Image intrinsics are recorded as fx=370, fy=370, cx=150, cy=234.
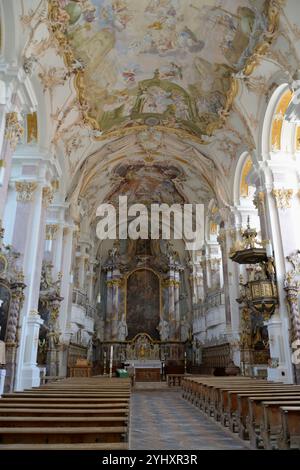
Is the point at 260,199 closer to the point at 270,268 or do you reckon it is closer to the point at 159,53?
the point at 270,268

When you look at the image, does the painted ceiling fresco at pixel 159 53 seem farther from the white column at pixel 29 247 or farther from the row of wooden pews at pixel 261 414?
the row of wooden pews at pixel 261 414

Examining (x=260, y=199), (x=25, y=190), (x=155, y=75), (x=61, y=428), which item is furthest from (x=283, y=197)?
(x=61, y=428)

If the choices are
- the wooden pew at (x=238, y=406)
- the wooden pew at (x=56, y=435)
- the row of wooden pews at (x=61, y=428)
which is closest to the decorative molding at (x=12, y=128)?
the row of wooden pews at (x=61, y=428)

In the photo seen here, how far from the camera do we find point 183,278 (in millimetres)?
26078

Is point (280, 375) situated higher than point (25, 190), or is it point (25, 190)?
point (25, 190)

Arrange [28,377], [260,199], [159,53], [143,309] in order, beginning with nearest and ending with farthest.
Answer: [28,377] < [260,199] < [159,53] < [143,309]

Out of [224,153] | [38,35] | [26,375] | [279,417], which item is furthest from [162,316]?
[279,417]

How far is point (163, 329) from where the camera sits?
2398 cm

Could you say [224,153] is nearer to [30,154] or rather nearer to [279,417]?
[30,154]

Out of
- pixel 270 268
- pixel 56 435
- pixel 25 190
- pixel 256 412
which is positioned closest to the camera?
pixel 56 435

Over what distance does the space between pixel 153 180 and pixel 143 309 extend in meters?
8.70

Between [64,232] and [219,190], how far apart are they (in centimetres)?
777

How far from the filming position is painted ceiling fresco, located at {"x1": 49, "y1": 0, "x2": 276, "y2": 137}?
38.2 feet

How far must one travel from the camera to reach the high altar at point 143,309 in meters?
23.1
